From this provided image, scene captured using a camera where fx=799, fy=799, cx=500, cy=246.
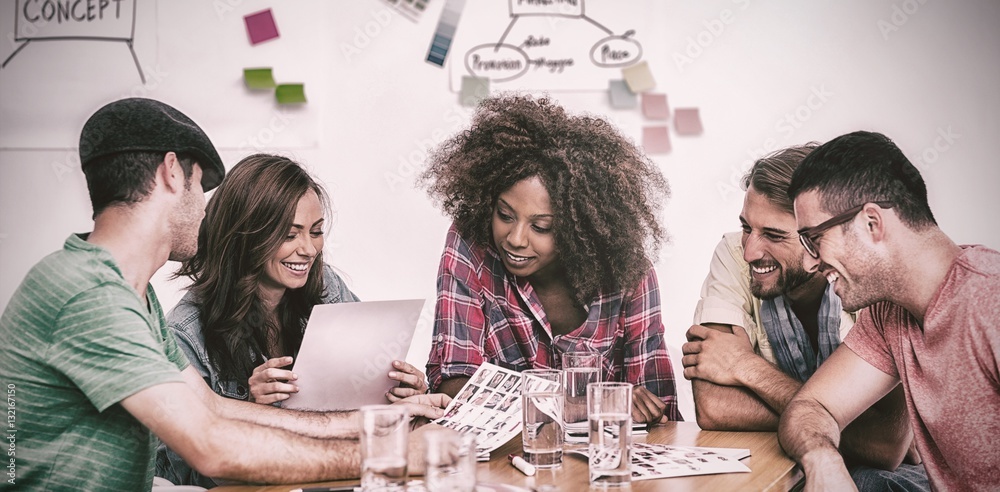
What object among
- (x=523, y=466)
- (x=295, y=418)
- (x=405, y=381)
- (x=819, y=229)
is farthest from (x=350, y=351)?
(x=819, y=229)

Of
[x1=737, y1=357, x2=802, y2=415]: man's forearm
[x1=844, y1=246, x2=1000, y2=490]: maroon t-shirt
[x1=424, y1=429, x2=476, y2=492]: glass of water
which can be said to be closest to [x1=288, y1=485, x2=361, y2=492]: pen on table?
[x1=424, y1=429, x2=476, y2=492]: glass of water

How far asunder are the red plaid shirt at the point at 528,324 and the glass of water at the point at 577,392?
2.30 ft

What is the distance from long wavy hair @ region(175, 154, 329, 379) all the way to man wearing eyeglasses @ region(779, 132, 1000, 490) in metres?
1.49

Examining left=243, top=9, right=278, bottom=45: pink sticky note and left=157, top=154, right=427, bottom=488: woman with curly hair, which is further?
left=243, top=9, right=278, bottom=45: pink sticky note

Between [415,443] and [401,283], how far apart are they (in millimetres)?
1424

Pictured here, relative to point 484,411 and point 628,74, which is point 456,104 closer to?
point 628,74

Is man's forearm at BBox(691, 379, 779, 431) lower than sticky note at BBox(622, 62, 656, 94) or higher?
lower

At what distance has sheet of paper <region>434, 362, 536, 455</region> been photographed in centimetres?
166

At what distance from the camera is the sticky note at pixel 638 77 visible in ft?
9.51

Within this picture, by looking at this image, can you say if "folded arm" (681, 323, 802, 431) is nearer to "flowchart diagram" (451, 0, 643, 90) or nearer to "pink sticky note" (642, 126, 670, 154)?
"pink sticky note" (642, 126, 670, 154)

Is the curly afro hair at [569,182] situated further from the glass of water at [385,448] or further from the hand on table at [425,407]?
the glass of water at [385,448]

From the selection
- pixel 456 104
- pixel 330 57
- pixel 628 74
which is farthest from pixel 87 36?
pixel 628 74

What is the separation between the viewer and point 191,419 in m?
1.42

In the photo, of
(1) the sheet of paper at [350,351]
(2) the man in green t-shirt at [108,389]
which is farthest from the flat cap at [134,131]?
(1) the sheet of paper at [350,351]
